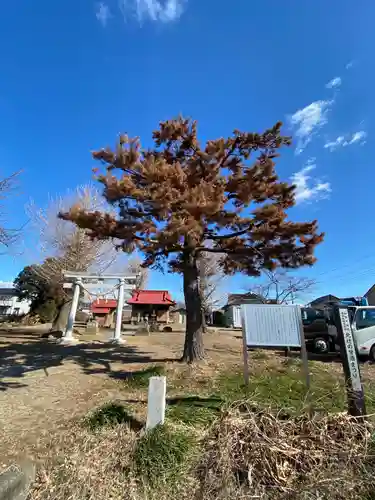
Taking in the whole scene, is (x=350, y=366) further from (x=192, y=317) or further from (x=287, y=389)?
(x=192, y=317)

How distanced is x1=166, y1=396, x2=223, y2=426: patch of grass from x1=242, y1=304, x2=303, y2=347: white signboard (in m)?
1.56

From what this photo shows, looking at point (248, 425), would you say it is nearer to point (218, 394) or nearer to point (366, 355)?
point (218, 394)

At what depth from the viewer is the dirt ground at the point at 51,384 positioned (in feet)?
13.5

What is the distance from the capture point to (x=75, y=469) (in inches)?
119

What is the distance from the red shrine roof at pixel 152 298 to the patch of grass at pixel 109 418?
21.6 metres

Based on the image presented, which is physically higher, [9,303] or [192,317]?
[9,303]

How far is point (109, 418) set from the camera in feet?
13.1

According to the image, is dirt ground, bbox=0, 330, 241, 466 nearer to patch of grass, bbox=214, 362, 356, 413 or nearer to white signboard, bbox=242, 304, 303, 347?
patch of grass, bbox=214, 362, 356, 413

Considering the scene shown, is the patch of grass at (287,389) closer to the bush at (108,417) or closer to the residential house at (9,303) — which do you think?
the bush at (108,417)

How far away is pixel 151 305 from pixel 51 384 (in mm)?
19599

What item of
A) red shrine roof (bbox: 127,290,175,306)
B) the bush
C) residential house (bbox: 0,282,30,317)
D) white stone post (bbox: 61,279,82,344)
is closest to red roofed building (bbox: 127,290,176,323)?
red shrine roof (bbox: 127,290,175,306)

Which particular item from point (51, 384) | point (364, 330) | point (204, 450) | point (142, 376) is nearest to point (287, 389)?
point (204, 450)

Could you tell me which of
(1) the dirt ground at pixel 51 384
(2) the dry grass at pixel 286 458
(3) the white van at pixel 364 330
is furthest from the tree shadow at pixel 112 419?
(3) the white van at pixel 364 330

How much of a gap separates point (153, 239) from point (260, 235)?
254 centimetres
